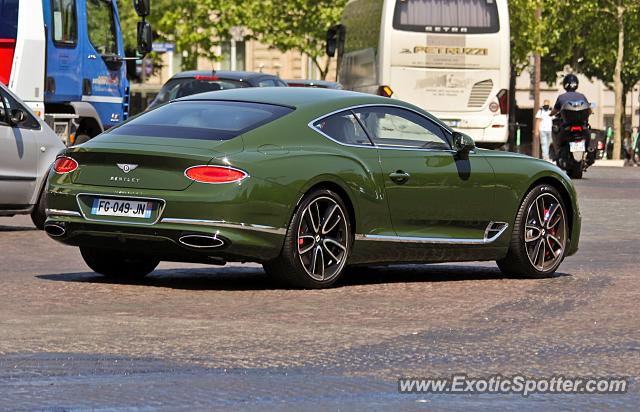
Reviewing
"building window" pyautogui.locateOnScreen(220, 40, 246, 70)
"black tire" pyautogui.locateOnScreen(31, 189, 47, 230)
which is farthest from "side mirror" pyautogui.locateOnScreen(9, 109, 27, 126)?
"building window" pyautogui.locateOnScreen(220, 40, 246, 70)

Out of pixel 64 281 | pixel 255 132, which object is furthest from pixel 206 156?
pixel 64 281

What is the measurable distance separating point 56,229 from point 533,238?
3.44m

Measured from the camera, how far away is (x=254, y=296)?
1070cm

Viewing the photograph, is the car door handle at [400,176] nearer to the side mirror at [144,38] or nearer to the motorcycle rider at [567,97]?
the side mirror at [144,38]

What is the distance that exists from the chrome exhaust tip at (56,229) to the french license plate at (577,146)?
66.7ft

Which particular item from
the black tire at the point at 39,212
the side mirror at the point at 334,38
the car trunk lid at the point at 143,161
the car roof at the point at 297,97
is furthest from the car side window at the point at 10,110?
the side mirror at the point at 334,38

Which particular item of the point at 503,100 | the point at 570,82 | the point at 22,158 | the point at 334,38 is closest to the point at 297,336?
the point at 22,158

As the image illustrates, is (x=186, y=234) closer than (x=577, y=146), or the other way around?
→ (x=186, y=234)

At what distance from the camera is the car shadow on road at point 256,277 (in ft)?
37.7

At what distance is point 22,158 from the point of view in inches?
Result: 655

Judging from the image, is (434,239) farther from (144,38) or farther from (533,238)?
(144,38)

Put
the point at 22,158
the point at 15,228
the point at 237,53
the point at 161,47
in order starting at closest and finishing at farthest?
the point at 22,158, the point at 15,228, the point at 161,47, the point at 237,53

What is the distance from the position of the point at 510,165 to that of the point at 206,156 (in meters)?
2.67

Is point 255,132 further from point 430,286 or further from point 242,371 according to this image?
point 242,371
